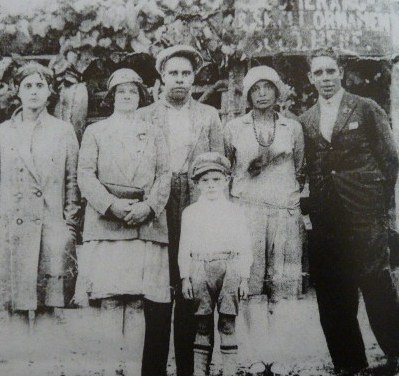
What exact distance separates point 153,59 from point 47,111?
71cm

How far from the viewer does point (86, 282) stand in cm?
329

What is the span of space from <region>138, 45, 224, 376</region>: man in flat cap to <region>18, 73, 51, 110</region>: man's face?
592 mm

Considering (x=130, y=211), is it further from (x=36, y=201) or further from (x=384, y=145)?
(x=384, y=145)

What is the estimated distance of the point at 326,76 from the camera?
3523mm

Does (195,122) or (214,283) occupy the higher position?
(195,122)

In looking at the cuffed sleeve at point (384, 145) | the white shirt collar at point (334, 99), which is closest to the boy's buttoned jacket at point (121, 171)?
the white shirt collar at point (334, 99)

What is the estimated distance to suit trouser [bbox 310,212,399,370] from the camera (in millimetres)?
3348

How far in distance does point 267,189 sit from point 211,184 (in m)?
0.34

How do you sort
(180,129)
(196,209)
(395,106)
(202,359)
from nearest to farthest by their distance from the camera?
(202,359) → (196,209) → (180,129) → (395,106)

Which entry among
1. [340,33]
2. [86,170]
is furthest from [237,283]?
[340,33]

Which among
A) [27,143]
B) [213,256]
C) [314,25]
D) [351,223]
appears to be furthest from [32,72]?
[351,223]

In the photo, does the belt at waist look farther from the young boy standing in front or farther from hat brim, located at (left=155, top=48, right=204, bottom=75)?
hat brim, located at (left=155, top=48, right=204, bottom=75)

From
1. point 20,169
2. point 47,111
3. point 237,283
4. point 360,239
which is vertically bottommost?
point 237,283

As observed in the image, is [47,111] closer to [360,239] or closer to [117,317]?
[117,317]
